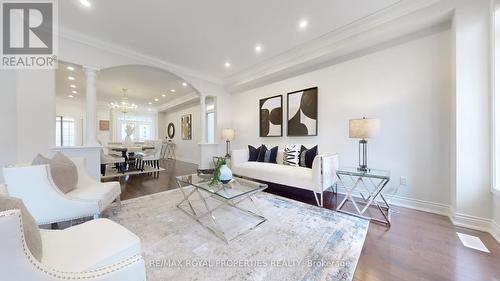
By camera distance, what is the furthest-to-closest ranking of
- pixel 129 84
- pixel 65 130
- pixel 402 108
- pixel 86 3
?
pixel 65 130 < pixel 129 84 < pixel 402 108 < pixel 86 3

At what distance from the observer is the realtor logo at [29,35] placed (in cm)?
254

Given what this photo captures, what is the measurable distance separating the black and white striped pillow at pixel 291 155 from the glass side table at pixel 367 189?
0.87 meters

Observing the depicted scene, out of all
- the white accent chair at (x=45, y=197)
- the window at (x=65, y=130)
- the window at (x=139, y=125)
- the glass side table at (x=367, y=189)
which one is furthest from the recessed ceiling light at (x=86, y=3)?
the window at (x=65, y=130)

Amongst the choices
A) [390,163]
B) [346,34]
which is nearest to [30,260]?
[390,163]

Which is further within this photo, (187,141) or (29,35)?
(187,141)

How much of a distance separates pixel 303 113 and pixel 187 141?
566 cm

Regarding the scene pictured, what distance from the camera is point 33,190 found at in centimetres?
162

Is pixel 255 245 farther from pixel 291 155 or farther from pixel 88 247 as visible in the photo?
pixel 291 155

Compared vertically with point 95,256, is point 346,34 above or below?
above

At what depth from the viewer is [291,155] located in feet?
12.2

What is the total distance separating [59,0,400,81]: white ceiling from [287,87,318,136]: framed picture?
0.97 meters

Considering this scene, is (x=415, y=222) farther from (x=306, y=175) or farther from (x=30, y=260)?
(x=30, y=260)

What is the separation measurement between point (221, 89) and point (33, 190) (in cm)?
447

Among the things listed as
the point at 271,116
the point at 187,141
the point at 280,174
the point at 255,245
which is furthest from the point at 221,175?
the point at 187,141
